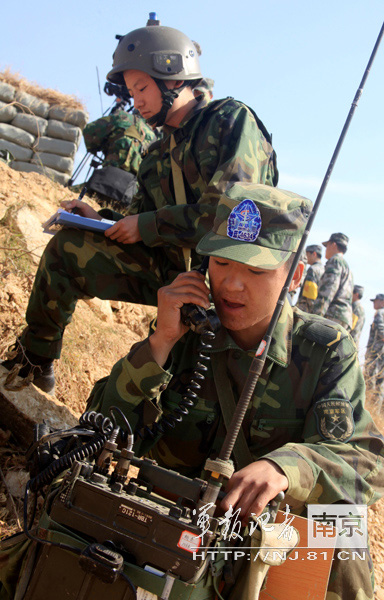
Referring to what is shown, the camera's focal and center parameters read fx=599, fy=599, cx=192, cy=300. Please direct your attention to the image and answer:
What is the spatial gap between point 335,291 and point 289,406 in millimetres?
8387

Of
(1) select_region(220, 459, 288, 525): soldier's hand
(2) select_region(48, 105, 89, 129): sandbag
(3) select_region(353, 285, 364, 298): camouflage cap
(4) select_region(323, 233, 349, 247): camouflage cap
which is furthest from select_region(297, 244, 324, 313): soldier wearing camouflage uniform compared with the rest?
(1) select_region(220, 459, 288, 525): soldier's hand

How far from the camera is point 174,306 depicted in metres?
2.50

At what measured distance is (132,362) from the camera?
8.18 ft

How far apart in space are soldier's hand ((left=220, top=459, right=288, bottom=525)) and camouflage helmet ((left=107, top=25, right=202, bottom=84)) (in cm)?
267

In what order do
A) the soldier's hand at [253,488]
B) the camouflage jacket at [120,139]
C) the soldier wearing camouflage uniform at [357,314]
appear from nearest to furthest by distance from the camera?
1. the soldier's hand at [253,488]
2. the camouflage jacket at [120,139]
3. the soldier wearing camouflage uniform at [357,314]

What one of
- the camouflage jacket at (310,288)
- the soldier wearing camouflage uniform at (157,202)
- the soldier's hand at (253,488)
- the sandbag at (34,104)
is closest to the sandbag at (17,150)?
the sandbag at (34,104)

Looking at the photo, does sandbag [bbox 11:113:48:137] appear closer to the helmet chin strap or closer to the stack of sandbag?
the stack of sandbag

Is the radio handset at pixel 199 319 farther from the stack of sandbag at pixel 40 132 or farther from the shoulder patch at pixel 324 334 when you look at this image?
the stack of sandbag at pixel 40 132

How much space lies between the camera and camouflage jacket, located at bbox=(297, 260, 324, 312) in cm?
1116

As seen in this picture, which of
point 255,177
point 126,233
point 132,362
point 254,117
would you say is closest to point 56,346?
point 126,233

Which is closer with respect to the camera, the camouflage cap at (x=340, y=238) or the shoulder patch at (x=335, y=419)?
the shoulder patch at (x=335, y=419)

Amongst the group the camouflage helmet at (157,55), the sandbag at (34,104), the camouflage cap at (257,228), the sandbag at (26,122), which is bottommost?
the camouflage cap at (257,228)

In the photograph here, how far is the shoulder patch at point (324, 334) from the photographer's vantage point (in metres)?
2.52

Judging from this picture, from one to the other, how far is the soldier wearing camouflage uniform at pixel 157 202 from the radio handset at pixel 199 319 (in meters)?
0.79
